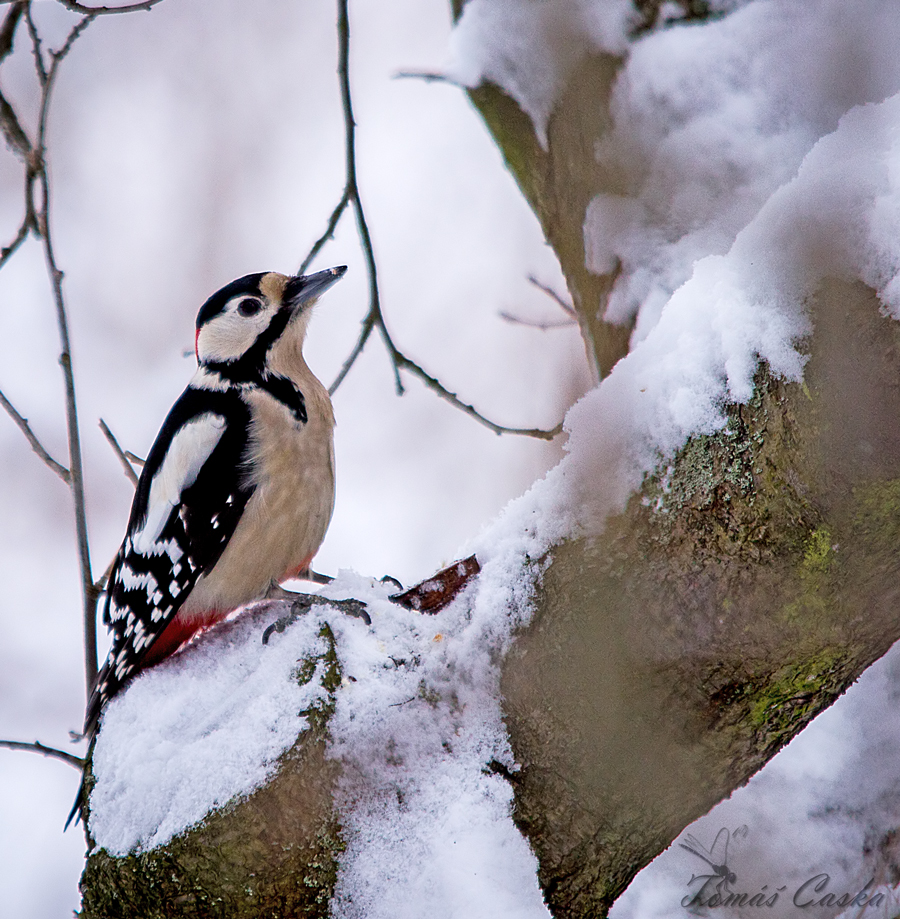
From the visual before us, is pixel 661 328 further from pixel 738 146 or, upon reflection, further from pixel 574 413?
pixel 738 146

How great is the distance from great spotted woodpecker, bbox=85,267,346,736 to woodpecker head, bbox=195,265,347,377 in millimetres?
227

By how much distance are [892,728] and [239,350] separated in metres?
2.44

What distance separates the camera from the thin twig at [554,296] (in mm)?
3611

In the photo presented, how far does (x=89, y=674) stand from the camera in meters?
2.63

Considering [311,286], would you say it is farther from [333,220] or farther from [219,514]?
[219,514]

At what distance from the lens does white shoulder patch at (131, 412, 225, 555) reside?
2910mm

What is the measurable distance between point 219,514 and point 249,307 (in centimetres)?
96

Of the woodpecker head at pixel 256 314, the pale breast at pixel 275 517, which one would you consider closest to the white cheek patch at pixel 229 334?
the woodpecker head at pixel 256 314

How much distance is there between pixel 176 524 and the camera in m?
2.86

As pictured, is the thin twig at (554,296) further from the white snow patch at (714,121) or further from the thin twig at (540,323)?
the white snow patch at (714,121)

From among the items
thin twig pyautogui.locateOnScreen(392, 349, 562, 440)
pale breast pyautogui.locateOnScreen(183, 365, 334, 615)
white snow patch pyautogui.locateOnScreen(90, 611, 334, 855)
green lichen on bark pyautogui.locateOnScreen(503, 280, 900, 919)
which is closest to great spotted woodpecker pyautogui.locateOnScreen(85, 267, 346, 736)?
pale breast pyautogui.locateOnScreen(183, 365, 334, 615)

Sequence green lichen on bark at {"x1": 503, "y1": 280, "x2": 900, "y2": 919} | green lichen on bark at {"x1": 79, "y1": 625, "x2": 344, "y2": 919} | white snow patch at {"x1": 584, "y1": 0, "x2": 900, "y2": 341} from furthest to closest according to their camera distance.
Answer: white snow patch at {"x1": 584, "y1": 0, "x2": 900, "y2": 341} → green lichen on bark at {"x1": 79, "y1": 625, "x2": 344, "y2": 919} → green lichen on bark at {"x1": 503, "y1": 280, "x2": 900, "y2": 919}

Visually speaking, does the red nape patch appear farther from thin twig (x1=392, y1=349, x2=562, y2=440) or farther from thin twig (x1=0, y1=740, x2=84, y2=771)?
thin twig (x1=392, y1=349, x2=562, y2=440)

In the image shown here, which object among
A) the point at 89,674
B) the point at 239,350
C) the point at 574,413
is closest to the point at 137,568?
the point at 89,674
